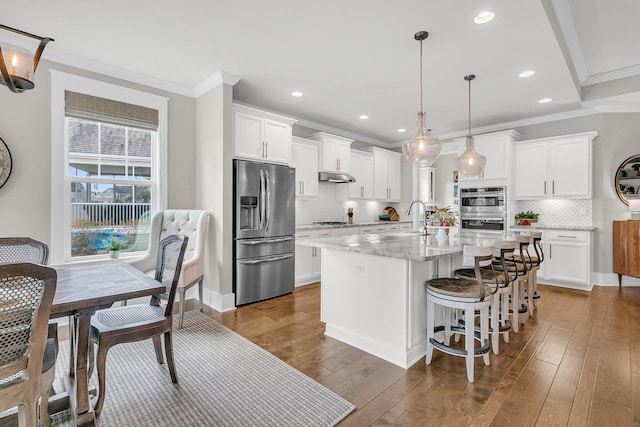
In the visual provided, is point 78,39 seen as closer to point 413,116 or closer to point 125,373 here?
point 125,373

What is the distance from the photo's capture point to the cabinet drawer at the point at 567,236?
184 inches

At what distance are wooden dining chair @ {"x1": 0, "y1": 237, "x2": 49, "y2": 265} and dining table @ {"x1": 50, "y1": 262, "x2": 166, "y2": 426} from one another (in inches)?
12.9

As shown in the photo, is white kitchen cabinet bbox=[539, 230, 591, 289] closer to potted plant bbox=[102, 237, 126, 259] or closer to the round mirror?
the round mirror

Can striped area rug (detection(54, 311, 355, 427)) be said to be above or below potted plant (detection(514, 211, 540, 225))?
below

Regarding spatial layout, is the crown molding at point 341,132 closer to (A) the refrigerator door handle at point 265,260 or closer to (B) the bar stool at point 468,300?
(A) the refrigerator door handle at point 265,260

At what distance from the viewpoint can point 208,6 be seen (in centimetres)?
249

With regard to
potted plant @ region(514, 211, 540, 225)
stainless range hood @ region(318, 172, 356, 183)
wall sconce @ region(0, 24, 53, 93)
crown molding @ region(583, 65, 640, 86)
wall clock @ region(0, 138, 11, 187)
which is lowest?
potted plant @ region(514, 211, 540, 225)

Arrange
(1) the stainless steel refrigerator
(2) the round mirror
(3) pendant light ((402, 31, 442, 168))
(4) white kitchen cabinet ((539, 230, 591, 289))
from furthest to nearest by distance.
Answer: (2) the round mirror < (4) white kitchen cabinet ((539, 230, 591, 289)) < (1) the stainless steel refrigerator < (3) pendant light ((402, 31, 442, 168))

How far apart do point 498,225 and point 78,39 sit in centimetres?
619

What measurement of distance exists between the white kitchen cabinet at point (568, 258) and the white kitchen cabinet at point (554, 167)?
67cm

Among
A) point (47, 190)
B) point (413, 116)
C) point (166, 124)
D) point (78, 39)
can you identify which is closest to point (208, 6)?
point (78, 39)

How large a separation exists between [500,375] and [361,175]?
14.9ft

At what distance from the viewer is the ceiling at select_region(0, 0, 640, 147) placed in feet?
8.36

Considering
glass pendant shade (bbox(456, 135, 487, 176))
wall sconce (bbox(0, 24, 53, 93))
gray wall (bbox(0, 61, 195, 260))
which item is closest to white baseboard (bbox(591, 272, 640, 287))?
glass pendant shade (bbox(456, 135, 487, 176))
